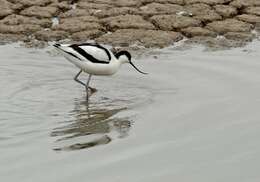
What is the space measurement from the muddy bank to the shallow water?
494mm

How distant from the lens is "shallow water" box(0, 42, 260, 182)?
5664 mm

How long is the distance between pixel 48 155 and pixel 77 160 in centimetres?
27

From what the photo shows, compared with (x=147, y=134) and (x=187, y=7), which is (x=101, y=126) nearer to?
(x=147, y=134)

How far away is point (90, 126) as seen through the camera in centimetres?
680

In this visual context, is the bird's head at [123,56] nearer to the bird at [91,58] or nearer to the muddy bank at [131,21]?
the bird at [91,58]

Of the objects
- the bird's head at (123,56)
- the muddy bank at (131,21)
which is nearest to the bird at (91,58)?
the bird's head at (123,56)

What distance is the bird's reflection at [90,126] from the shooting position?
6285mm

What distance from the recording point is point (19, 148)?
6.05 metres

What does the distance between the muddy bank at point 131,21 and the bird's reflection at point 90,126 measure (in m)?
2.24

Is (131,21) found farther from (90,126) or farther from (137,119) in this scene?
(90,126)

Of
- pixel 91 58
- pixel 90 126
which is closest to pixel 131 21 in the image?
pixel 91 58

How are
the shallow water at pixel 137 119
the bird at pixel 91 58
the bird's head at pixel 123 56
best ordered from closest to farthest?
the shallow water at pixel 137 119, the bird at pixel 91 58, the bird's head at pixel 123 56

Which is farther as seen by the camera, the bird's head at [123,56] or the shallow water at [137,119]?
the bird's head at [123,56]

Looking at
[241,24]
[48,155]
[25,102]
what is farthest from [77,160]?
[241,24]
